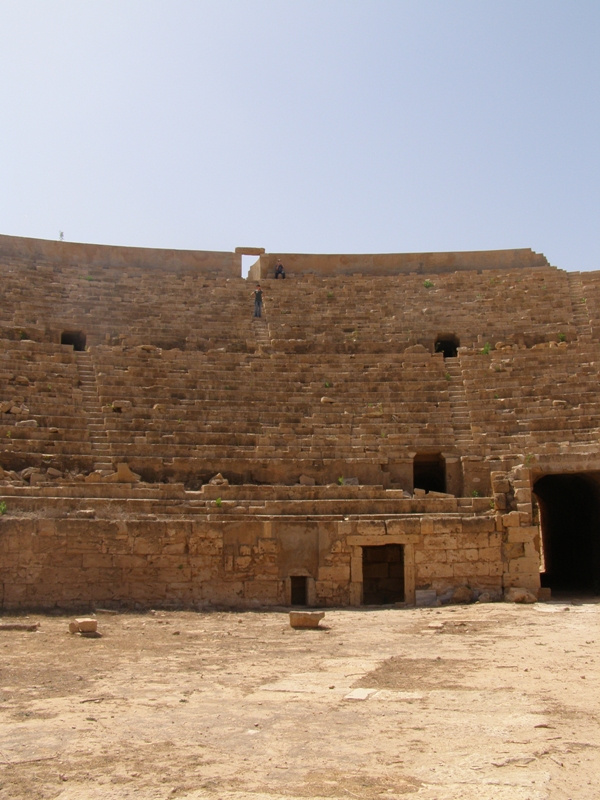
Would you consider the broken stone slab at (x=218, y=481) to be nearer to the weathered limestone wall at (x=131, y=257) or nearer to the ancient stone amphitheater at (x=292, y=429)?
the ancient stone amphitheater at (x=292, y=429)

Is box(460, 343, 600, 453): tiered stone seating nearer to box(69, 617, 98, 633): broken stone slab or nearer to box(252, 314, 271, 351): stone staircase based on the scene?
box(252, 314, 271, 351): stone staircase

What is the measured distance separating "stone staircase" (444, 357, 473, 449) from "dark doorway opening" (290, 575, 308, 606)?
Result: 4068 millimetres

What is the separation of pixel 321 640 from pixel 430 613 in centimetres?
262

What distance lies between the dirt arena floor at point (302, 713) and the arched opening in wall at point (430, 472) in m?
5.09

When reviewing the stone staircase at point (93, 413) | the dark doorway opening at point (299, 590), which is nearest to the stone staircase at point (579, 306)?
the dark doorway opening at point (299, 590)

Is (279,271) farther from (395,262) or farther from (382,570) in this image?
(382,570)

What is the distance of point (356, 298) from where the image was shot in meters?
21.3

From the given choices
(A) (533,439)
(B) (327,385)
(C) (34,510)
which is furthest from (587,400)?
(C) (34,510)

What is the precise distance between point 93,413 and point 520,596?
7.95 m

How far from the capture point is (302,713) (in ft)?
19.7

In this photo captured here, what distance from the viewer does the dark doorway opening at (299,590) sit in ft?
41.0

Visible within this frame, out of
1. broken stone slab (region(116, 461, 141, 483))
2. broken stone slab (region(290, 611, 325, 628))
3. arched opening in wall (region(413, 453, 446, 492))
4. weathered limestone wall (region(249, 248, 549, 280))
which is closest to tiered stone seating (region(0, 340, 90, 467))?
broken stone slab (region(116, 461, 141, 483))

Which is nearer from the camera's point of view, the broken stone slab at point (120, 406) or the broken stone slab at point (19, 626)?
the broken stone slab at point (19, 626)

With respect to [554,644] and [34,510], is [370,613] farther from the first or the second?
[34,510]
